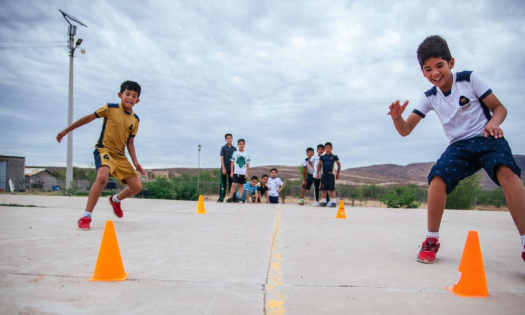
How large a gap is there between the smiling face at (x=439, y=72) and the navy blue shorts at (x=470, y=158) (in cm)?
56

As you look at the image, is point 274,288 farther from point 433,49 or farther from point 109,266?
point 433,49

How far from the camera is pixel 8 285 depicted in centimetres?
212

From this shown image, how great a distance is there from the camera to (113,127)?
499 centimetres

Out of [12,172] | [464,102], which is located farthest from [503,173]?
[12,172]

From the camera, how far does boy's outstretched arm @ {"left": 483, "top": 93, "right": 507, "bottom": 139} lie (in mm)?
2719

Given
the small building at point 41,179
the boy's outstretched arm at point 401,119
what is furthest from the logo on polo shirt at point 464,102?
the small building at point 41,179

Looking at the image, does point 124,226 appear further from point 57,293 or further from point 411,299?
point 411,299

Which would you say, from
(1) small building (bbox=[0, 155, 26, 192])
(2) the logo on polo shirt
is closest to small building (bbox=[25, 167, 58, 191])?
(1) small building (bbox=[0, 155, 26, 192])

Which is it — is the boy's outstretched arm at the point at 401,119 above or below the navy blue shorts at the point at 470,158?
above

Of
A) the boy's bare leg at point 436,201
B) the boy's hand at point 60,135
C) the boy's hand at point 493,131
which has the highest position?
the boy's hand at point 60,135

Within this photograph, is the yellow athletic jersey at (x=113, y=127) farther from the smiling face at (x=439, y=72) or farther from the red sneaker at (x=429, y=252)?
the red sneaker at (x=429, y=252)

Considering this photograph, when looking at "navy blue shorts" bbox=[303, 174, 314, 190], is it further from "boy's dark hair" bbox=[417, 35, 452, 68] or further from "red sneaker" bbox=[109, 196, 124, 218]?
"boy's dark hair" bbox=[417, 35, 452, 68]

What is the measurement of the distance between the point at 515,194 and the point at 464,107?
33.8 inches

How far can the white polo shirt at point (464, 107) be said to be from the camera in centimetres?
303
